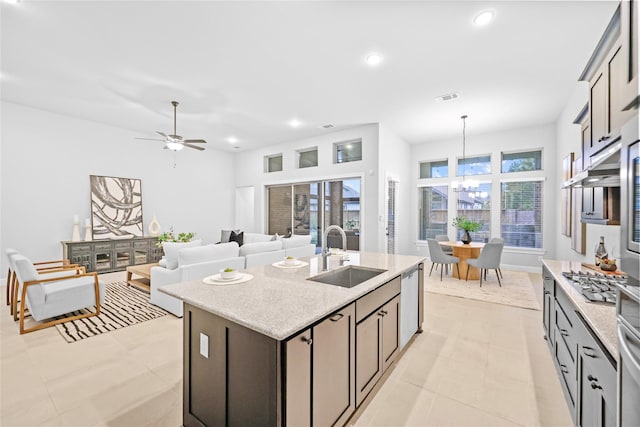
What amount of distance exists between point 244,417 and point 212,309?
0.54 m

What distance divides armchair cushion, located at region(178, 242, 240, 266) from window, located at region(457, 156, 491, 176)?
585 centimetres

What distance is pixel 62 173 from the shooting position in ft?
17.7

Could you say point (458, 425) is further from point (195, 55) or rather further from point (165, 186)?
point (165, 186)

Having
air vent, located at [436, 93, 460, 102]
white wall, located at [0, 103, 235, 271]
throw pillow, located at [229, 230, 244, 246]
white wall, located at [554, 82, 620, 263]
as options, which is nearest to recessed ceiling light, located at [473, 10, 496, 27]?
air vent, located at [436, 93, 460, 102]

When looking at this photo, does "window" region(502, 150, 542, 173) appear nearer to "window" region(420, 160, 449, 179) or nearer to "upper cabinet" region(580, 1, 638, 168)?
"window" region(420, 160, 449, 179)

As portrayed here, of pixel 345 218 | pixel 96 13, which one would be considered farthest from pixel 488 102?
pixel 96 13

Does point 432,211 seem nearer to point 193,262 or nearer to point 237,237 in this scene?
point 237,237

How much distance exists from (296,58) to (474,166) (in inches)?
212

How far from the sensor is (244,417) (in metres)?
1.32

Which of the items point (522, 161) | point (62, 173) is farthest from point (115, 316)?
point (522, 161)

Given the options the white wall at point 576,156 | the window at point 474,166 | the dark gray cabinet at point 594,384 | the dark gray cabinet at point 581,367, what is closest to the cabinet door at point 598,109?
the dark gray cabinet at point 581,367

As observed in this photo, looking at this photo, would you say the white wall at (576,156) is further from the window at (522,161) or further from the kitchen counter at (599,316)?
the kitchen counter at (599,316)

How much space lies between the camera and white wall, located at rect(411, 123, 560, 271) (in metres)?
5.75

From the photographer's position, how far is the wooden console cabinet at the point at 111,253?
5.29 m
